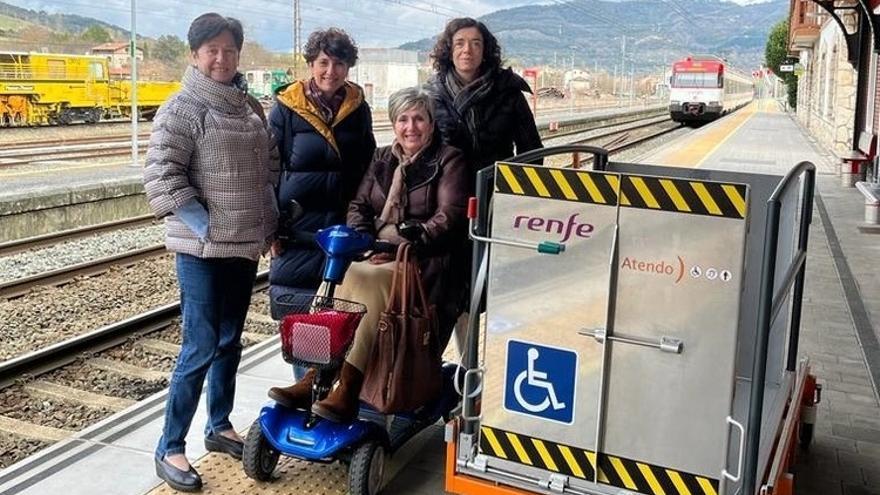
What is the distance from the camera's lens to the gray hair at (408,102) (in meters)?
3.87

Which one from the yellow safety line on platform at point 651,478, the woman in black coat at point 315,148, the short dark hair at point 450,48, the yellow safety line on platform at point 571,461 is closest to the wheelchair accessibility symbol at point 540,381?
the yellow safety line on platform at point 571,461

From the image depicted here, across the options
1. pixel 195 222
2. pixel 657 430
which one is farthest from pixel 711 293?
pixel 195 222

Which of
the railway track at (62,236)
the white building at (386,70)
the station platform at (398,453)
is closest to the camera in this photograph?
the station platform at (398,453)

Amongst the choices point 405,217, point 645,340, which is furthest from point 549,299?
point 405,217

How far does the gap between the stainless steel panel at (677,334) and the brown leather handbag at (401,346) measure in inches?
39.0

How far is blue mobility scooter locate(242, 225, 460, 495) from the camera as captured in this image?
3.43 m

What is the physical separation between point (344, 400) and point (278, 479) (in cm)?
52

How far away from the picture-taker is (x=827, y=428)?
4766mm

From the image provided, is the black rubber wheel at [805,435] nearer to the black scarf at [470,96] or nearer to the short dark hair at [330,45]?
the black scarf at [470,96]

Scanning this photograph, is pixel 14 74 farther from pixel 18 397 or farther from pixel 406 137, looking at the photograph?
pixel 406 137

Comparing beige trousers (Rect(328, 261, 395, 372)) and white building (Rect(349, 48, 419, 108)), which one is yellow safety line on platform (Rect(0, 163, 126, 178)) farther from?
beige trousers (Rect(328, 261, 395, 372))

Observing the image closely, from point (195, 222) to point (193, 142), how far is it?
12.8 inches

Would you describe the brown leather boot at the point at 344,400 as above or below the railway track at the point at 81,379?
above

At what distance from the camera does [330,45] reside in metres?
4.04
